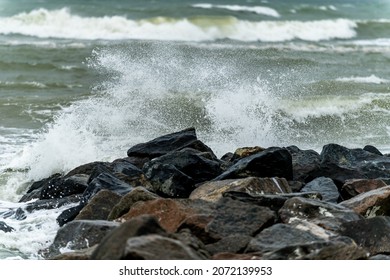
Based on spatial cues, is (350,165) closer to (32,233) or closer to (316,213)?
(316,213)

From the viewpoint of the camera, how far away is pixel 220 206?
5.65 metres

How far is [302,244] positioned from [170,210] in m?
1.21

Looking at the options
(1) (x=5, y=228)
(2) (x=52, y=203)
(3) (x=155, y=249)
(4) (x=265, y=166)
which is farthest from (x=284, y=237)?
(2) (x=52, y=203)

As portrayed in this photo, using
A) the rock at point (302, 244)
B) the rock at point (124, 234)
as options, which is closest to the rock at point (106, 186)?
the rock at point (302, 244)

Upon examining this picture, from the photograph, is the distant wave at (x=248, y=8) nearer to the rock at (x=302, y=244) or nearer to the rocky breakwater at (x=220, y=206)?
the rocky breakwater at (x=220, y=206)

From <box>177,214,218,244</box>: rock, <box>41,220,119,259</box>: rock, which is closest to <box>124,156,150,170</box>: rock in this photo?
<box>41,220,119,259</box>: rock

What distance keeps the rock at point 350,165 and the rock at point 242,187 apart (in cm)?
105

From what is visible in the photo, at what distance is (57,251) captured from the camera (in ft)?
19.0

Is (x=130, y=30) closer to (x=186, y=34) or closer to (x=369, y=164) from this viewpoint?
(x=186, y=34)

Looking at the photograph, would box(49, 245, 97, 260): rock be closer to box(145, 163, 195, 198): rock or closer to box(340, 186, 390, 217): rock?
box(145, 163, 195, 198): rock

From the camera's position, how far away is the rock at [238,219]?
535 centimetres

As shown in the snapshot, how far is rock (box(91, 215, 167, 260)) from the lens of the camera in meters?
4.19

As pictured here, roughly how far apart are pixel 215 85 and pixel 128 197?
30.5 ft
